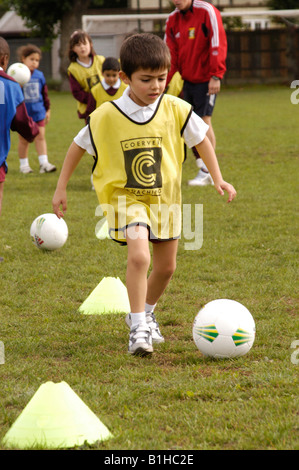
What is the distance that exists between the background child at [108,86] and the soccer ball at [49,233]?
141 inches

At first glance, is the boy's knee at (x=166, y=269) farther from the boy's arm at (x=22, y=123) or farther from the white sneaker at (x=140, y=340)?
the boy's arm at (x=22, y=123)

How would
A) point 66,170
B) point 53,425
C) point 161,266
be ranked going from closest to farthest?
point 53,425 → point 66,170 → point 161,266

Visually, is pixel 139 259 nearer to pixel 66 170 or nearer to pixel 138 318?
pixel 138 318

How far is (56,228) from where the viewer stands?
6.18 metres

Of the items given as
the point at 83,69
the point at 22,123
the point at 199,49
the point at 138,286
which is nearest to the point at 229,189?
the point at 138,286

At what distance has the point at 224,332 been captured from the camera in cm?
368

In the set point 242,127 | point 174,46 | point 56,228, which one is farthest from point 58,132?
point 56,228

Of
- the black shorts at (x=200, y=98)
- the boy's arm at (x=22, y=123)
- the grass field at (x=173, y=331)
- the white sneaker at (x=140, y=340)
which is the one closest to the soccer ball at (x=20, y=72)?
the grass field at (x=173, y=331)

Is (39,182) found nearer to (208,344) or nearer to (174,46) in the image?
(174,46)

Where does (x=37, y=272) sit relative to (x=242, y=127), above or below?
below

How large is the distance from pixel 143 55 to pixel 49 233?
2742mm

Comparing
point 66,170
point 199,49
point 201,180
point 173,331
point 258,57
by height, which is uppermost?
point 258,57
